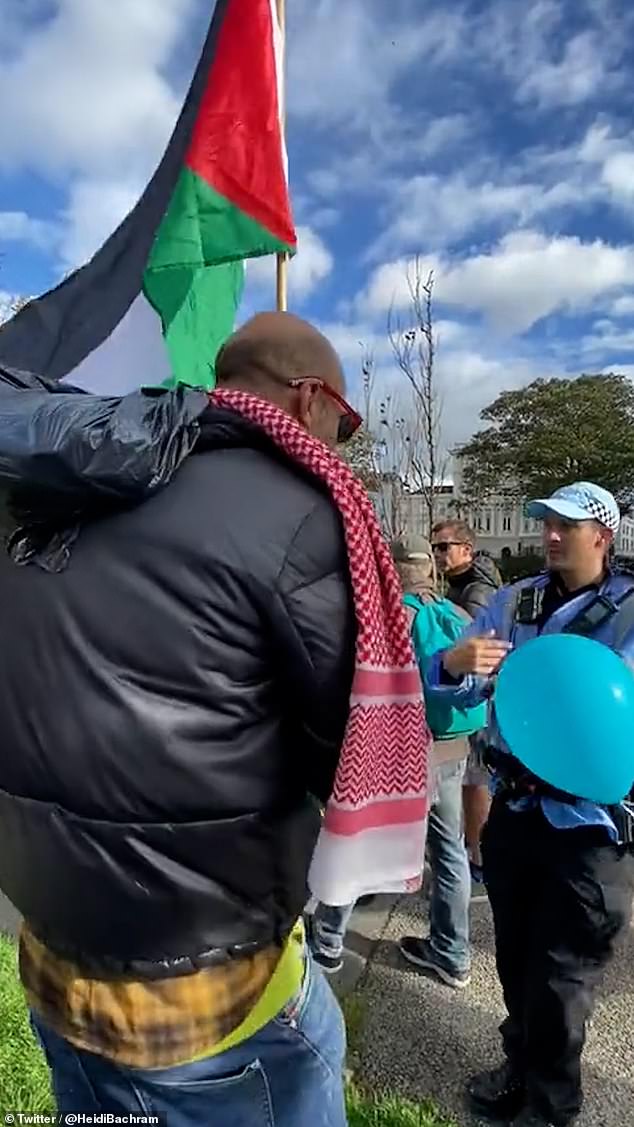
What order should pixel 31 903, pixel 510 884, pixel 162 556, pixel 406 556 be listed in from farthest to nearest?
pixel 406 556, pixel 510 884, pixel 31 903, pixel 162 556

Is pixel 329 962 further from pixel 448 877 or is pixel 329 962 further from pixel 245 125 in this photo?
pixel 245 125

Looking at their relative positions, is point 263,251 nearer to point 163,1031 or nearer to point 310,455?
point 310,455

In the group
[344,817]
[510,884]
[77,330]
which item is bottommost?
[510,884]

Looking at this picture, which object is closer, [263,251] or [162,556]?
[162,556]

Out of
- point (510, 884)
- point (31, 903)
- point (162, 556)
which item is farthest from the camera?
point (510, 884)

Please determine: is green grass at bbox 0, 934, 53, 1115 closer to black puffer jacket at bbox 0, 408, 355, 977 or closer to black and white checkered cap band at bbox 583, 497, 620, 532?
black puffer jacket at bbox 0, 408, 355, 977

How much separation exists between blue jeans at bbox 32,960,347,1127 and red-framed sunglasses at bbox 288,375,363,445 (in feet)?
2.98

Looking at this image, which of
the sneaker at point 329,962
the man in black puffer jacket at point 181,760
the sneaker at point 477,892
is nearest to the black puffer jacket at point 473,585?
the sneaker at point 477,892

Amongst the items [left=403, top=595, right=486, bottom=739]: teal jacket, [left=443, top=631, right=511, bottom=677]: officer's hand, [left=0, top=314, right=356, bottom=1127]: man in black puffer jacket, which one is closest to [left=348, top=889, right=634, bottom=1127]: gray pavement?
[left=403, top=595, right=486, bottom=739]: teal jacket

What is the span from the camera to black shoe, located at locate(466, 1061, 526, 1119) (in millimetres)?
2488

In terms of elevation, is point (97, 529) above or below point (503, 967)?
above

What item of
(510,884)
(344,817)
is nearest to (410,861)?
(344,817)

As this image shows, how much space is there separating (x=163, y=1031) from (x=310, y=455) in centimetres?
82

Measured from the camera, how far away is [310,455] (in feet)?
3.74
